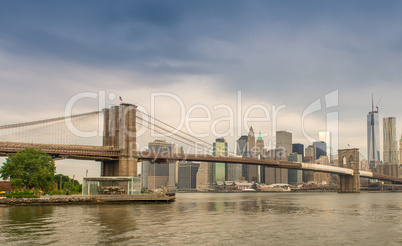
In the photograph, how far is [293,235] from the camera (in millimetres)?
27438

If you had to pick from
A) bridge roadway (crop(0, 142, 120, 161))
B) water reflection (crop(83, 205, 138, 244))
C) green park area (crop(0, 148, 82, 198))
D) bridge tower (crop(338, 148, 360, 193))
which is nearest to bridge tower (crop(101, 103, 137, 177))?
bridge roadway (crop(0, 142, 120, 161))

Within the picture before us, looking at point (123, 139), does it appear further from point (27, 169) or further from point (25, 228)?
point (25, 228)

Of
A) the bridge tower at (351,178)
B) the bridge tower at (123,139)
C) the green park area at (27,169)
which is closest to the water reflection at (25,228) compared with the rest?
the green park area at (27,169)

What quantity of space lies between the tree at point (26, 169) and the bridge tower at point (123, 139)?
16185 mm

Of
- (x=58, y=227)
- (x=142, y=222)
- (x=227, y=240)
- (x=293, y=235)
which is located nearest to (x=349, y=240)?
(x=293, y=235)

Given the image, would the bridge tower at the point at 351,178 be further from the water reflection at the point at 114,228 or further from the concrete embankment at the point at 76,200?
the water reflection at the point at 114,228

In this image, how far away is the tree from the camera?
60.4m

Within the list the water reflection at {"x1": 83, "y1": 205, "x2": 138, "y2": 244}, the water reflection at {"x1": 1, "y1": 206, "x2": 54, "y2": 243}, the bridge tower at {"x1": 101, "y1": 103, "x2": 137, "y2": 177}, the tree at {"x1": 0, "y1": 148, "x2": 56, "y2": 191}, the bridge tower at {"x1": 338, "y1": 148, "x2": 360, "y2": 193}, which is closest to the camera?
the water reflection at {"x1": 83, "y1": 205, "x2": 138, "y2": 244}

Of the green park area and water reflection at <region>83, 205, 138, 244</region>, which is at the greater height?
the green park area

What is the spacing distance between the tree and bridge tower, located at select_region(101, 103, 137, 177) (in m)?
16.2

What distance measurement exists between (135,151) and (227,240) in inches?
2175

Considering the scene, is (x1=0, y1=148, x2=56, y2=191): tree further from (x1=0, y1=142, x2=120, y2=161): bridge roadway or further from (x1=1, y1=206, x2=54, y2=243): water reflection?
(x1=1, y1=206, x2=54, y2=243): water reflection

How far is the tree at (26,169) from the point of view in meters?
60.4

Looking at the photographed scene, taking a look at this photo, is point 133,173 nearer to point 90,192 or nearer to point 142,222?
point 90,192
